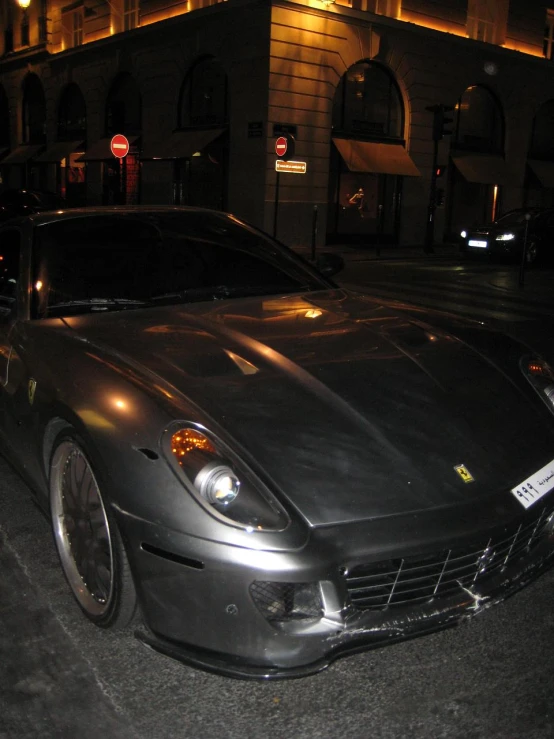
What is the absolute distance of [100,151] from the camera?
28.1m

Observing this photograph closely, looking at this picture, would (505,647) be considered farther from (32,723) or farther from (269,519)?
(32,723)

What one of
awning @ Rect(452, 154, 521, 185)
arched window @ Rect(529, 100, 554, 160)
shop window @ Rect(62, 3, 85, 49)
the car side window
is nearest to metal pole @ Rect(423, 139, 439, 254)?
awning @ Rect(452, 154, 521, 185)

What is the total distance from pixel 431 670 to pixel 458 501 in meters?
0.55

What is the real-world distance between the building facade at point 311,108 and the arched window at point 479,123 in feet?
0.19

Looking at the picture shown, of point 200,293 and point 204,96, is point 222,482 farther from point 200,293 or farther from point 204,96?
point 204,96

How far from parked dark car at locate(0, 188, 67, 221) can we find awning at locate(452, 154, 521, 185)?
42.5 feet

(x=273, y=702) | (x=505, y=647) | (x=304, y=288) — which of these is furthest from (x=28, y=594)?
(x=304, y=288)

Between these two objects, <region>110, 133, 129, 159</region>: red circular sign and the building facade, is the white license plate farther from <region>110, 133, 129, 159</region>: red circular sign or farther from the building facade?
<region>110, 133, 129, 159</region>: red circular sign

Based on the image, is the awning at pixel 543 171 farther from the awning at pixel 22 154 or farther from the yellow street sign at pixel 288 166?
the awning at pixel 22 154

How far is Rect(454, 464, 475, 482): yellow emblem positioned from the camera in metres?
2.42

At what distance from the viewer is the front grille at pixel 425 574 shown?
218 cm

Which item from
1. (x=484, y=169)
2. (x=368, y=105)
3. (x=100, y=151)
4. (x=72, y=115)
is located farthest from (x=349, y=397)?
(x=72, y=115)

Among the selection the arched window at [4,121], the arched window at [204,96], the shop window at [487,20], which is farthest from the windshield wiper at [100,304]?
the arched window at [4,121]

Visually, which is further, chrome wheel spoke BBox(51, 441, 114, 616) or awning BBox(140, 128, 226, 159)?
awning BBox(140, 128, 226, 159)
